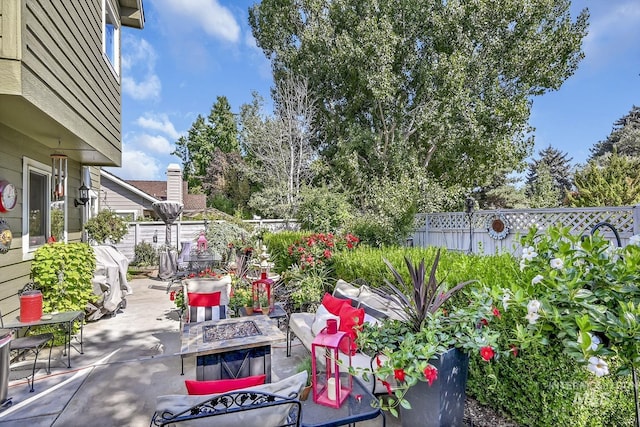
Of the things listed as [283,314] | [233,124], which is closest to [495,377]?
[283,314]

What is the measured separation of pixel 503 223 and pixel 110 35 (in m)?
10.5

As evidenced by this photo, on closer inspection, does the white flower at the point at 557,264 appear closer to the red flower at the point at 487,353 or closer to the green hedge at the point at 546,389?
the green hedge at the point at 546,389

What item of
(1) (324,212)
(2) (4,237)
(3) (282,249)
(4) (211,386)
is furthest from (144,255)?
(4) (211,386)

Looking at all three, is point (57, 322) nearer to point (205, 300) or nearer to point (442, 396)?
point (205, 300)

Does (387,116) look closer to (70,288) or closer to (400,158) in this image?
(400,158)

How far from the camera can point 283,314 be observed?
4500 millimetres

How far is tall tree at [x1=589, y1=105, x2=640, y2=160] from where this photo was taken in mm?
24061

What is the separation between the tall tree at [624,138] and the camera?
78.9 ft

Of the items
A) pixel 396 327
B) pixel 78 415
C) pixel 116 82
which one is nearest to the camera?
pixel 396 327

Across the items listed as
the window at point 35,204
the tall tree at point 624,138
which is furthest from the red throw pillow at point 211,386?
the tall tree at point 624,138

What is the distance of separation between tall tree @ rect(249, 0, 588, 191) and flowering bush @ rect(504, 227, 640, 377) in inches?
472

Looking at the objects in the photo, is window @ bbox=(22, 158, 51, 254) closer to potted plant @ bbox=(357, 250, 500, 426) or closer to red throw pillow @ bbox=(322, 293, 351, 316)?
red throw pillow @ bbox=(322, 293, 351, 316)

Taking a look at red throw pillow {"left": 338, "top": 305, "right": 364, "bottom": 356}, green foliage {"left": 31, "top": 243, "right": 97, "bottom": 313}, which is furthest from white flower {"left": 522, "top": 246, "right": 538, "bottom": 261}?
green foliage {"left": 31, "top": 243, "right": 97, "bottom": 313}

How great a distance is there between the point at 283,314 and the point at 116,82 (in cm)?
584
